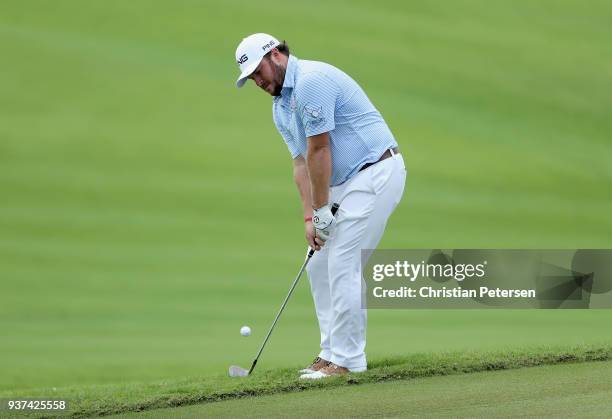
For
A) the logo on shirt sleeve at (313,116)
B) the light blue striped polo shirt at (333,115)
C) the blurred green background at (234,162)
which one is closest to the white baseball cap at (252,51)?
the light blue striped polo shirt at (333,115)

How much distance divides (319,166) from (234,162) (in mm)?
7151

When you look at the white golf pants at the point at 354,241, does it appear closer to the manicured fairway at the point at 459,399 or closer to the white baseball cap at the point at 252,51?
the manicured fairway at the point at 459,399

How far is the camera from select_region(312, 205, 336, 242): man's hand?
194 inches

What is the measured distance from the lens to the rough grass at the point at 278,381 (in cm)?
461

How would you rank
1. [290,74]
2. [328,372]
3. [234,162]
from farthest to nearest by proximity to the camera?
[234,162]
[328,372]
[290,74]

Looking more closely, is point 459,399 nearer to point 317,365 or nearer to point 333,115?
point 317,365

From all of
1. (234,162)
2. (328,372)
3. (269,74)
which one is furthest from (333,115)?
(234,162)

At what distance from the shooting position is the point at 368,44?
13438mm

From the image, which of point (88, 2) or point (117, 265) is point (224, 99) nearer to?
point (88, 2)

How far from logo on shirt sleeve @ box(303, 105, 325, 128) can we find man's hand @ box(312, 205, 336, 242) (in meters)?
0.34

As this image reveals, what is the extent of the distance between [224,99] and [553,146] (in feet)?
11.3

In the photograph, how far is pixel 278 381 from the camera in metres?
4.84

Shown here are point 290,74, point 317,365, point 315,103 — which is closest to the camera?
point 315,103

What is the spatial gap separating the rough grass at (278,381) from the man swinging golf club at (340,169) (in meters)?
0.17
